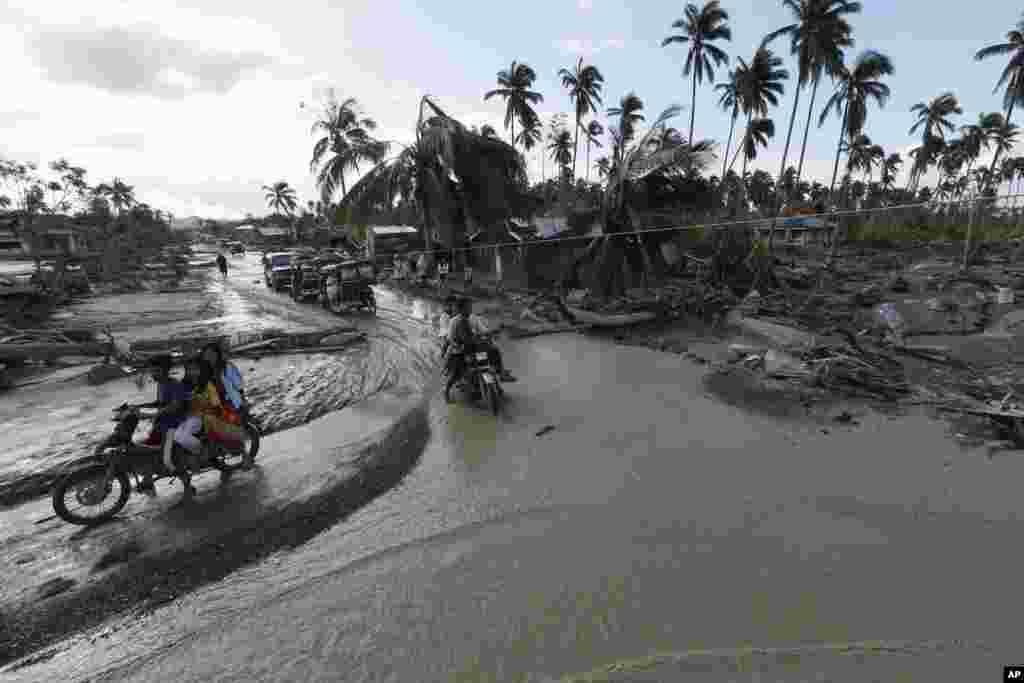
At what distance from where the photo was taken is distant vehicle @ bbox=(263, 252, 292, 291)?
25078mm

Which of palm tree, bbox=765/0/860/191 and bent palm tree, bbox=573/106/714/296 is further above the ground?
palm tree, bbox=765/0/860/191

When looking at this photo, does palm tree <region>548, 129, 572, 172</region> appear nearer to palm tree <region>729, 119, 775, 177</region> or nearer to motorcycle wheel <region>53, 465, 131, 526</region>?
palm tree <region>729, 119, 775, 177</region>

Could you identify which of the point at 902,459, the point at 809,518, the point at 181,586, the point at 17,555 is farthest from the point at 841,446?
the point at 17,555

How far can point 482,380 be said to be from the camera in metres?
8.16

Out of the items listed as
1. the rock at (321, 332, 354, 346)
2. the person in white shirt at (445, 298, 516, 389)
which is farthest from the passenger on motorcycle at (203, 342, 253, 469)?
the rock at (321, 332, 354, 346)

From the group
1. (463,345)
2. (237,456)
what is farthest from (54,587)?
(463,345)

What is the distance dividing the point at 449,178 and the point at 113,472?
15.7 m

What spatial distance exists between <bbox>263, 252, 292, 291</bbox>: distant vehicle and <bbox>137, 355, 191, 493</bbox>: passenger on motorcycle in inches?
832

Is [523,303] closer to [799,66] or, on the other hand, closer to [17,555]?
→ [17,555]

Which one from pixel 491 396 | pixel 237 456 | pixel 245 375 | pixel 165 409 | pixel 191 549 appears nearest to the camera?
pixel 191 549

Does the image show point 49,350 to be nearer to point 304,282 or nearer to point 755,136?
point 304,282

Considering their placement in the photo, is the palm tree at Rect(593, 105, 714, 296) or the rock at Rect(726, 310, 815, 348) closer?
the rock at Rect(726, 310, 815, 348)

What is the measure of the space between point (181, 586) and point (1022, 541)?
22.7 feet

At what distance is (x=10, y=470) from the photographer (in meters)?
6.28
